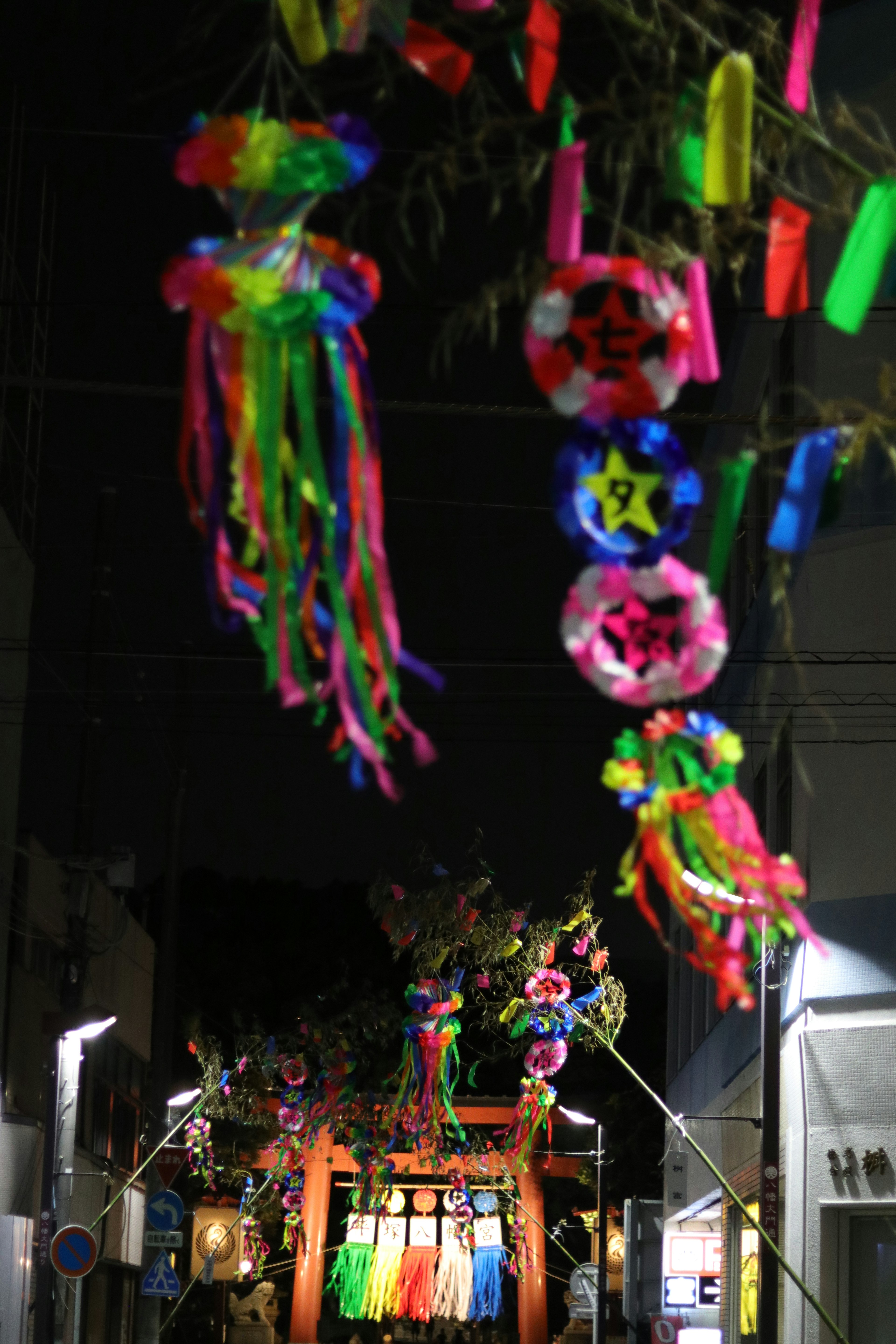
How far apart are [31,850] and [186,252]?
19.9 meters

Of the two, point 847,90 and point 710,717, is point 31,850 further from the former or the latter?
point 710,717

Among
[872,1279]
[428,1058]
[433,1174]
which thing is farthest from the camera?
[433,1174]

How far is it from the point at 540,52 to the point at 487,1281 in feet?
106

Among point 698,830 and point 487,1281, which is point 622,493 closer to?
point 698,830

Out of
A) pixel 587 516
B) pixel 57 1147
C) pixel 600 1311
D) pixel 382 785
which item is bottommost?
pixel 600 1311

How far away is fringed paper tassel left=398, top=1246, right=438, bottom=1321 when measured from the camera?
106 ft

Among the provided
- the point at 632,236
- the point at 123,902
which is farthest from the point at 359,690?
the point at 123,902

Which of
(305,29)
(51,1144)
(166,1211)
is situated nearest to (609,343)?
(305,29)

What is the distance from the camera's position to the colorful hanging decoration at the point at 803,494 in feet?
11.8

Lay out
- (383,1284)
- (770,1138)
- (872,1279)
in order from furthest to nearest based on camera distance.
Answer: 1. (383,1284)
2. (872,1279)
3. (770,1138)

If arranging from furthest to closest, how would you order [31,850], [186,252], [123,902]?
1. [123,902]
2. [31,850]
3. [186,252]

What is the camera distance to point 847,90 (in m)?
15.5

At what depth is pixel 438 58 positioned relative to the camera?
148 inches

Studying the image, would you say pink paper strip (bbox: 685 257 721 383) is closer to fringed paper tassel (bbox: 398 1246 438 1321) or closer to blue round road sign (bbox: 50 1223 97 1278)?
blue round road sign (bbox: 50 1223 97 1278)
